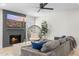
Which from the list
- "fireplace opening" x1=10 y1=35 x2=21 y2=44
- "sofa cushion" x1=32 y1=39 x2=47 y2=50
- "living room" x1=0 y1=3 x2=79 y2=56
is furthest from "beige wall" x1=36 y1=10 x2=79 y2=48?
"fireplace opening" x1=10 y1=35 x2=21 y2=44

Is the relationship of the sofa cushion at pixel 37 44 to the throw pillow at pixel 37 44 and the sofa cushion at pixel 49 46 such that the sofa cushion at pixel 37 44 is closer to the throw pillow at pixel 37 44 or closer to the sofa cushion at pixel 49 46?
the throw pillow at pixel 37 44

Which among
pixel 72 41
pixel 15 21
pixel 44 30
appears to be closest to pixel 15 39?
pixel 15 21

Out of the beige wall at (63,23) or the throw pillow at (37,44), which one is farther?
the throw pillow at (37,44)

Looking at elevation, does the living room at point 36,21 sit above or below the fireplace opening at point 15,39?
above

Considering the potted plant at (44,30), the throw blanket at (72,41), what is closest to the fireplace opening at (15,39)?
the potted plant at (44,30)

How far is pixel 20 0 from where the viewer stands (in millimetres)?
1521

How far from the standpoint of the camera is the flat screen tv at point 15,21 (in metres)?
2.01

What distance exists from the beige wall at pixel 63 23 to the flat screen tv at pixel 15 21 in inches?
13.8

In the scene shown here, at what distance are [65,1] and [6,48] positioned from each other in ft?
5.26

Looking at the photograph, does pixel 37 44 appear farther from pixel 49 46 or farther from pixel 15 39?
pixel 15 39

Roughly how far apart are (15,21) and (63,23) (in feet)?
3.36

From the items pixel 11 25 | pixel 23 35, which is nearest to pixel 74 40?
pixel 23 35

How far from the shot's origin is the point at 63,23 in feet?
6.87

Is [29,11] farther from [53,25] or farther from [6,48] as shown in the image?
[6,48]
